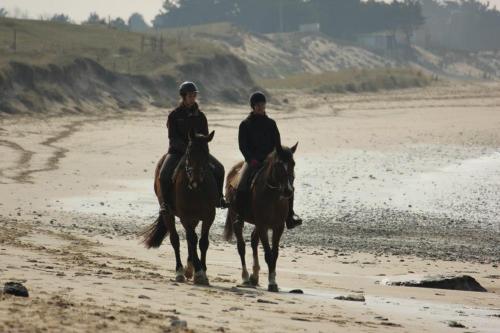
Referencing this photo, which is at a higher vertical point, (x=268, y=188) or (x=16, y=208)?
(x=268, y=188)

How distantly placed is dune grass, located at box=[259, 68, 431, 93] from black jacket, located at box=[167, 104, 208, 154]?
227 ft

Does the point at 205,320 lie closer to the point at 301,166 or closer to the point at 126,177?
the point at 126,177

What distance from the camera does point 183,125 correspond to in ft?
49.3

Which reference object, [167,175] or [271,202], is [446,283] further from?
[167,175]

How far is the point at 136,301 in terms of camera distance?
35.6ft

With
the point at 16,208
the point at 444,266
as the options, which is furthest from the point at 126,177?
the point at 444,266

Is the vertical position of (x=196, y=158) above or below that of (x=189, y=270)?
above

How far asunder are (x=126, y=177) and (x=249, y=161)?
49.9ft

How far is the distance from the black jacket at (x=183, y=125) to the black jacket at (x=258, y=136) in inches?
24.5

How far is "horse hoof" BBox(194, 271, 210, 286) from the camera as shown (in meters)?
14.0

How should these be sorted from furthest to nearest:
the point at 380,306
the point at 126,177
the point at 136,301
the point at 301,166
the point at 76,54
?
the point at 76,54 < the point at 301,166 < the point at 126,177 < the point at 380,306 < the point at 136,301

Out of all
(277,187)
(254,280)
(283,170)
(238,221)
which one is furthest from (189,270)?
(283,170)

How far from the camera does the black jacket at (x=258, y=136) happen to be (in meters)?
15.4

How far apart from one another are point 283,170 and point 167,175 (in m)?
1.70
